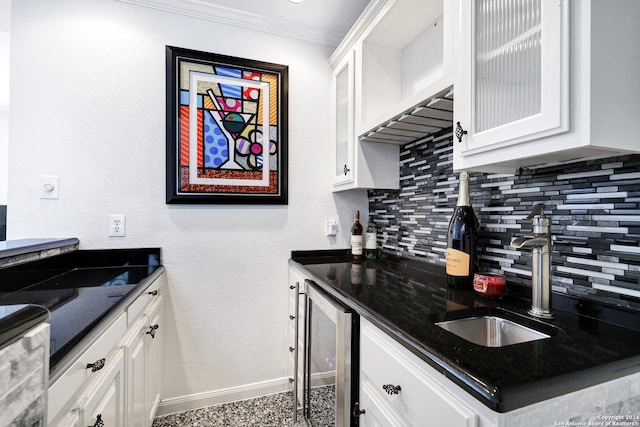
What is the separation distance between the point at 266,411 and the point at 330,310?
1.09 m

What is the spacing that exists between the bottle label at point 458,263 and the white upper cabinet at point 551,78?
0.41 m

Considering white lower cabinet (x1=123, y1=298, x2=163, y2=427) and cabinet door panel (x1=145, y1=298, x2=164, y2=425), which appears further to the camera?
cabinet door panel (x1=145, y1=298, x2=164, y2=425)

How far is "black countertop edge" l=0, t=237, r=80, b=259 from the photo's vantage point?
108 cm

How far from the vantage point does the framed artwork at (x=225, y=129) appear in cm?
177

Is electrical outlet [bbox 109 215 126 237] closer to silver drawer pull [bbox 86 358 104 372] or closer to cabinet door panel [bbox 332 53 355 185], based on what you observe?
silver drawer pull [bbox 86 358 104 372]

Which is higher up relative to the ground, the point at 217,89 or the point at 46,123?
the point at 217,89

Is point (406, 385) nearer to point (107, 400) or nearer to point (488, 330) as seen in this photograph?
point (488, 330)

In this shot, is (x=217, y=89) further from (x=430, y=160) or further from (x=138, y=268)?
(x=430, y=160)

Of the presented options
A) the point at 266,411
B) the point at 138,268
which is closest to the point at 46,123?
the point at 138,268

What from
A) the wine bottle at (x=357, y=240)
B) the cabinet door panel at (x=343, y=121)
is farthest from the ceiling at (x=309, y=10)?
the wine bottle at (x=357, y=240)

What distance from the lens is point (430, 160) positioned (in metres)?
1.59

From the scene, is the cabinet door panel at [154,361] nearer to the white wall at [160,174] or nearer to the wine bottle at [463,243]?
the white wall at [160,174]

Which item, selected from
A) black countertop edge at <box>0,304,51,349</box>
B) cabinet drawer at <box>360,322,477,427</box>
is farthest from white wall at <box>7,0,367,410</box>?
black countertop edge at <box>0,304,51,349</box>

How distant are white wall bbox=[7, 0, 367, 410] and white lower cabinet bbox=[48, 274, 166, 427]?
272 millimetres
